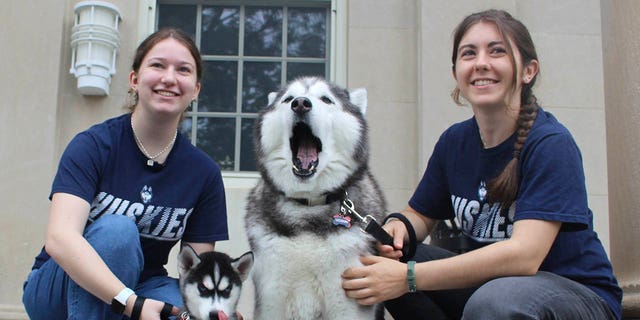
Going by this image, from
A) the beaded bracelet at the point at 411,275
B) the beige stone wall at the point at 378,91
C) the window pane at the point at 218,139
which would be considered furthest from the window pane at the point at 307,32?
the beaded bracelet at the point at 411,275

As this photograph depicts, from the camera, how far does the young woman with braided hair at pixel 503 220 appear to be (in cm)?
201

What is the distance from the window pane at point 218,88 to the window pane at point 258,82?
0.09 metres

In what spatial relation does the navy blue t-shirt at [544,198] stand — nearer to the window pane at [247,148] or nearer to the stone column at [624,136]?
the stone column at [624,136]

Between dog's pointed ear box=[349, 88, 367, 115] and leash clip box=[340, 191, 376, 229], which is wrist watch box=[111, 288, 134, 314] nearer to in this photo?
leash clip box=[340, 191, 376, 229]

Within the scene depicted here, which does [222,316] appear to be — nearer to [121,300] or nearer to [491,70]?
[121,300]

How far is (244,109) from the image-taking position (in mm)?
5172

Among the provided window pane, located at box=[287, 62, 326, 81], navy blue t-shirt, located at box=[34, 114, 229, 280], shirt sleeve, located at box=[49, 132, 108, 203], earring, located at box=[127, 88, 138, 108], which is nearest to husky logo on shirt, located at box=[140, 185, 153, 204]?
navy blue t-shirt, located at box=[34, 114, 229, 280]

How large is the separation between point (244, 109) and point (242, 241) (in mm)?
1137

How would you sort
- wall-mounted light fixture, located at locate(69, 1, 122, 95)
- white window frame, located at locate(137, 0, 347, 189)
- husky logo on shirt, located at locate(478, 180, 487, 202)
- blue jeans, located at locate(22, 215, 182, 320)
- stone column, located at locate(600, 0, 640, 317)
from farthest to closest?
1. white window frame, located at locate(137, 0, 347, 189)
2. wall-mounted light fixture, located at locate(69, 1, 122, 95)
3. stone column, located at locate(600, 0, 640, 317)
4. husky logo on shirt, located at locate(478, 180, 487, 202)
5. blue jeans, located at locate(22, 215, 182, 320)

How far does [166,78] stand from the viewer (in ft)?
8.16

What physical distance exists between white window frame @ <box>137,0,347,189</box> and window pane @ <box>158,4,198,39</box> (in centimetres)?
14

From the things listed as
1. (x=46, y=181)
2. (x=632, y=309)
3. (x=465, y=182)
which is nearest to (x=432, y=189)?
(x=465, y=182)

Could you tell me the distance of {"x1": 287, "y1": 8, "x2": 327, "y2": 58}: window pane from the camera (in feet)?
17.2

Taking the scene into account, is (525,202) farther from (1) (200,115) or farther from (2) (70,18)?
A: (2) (70,18)
